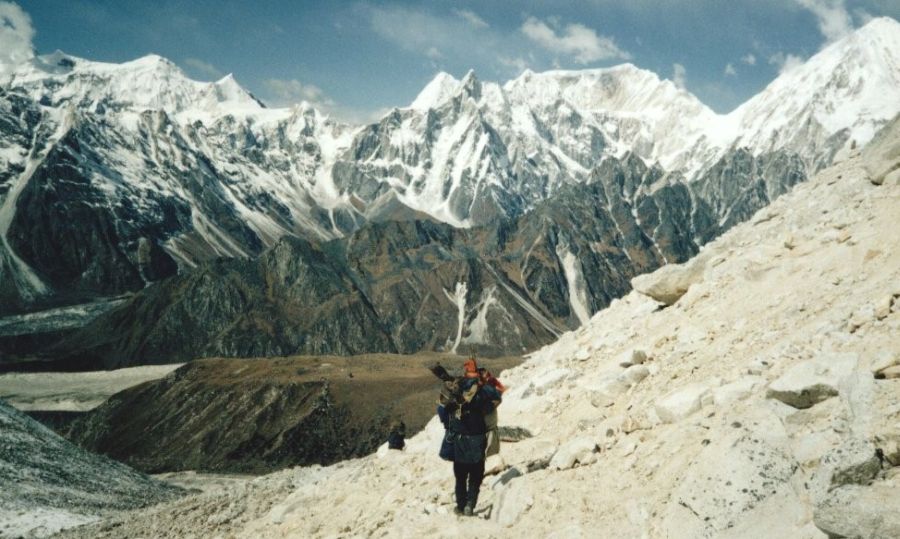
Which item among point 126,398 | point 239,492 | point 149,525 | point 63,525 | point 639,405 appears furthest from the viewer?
point 126,398

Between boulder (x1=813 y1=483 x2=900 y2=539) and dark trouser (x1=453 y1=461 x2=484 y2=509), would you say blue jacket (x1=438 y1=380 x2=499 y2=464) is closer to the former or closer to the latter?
dark trouser (x1=453 y1=461 x2=484 y2=509)

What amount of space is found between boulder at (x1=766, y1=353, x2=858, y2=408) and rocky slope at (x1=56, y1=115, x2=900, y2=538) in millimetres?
29

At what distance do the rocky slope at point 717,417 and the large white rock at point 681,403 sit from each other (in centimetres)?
4

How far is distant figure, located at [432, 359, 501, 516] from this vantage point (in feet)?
41.1

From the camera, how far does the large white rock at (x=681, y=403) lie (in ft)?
36.5

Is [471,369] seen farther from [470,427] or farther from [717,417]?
[717,417]

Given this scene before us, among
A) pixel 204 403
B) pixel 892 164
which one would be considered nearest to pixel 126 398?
pixel 204 403

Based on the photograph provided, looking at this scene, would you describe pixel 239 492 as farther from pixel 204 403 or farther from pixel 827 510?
pixel 204 403

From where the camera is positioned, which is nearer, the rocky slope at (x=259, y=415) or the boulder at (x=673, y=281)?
the boulder at (x=673, y=281)

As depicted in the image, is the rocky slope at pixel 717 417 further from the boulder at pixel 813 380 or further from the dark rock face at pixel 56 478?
the dark rock face at pixel 56 478

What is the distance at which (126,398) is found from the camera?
508ft

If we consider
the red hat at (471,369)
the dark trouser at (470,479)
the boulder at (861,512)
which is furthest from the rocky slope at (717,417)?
the red hat at (471,369)

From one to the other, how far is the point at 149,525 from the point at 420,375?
117903mm

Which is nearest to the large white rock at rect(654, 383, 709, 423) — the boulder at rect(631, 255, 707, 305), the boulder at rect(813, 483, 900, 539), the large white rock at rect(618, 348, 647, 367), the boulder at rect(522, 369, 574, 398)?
the large white rock at rect(618, 348, 647, 367)
